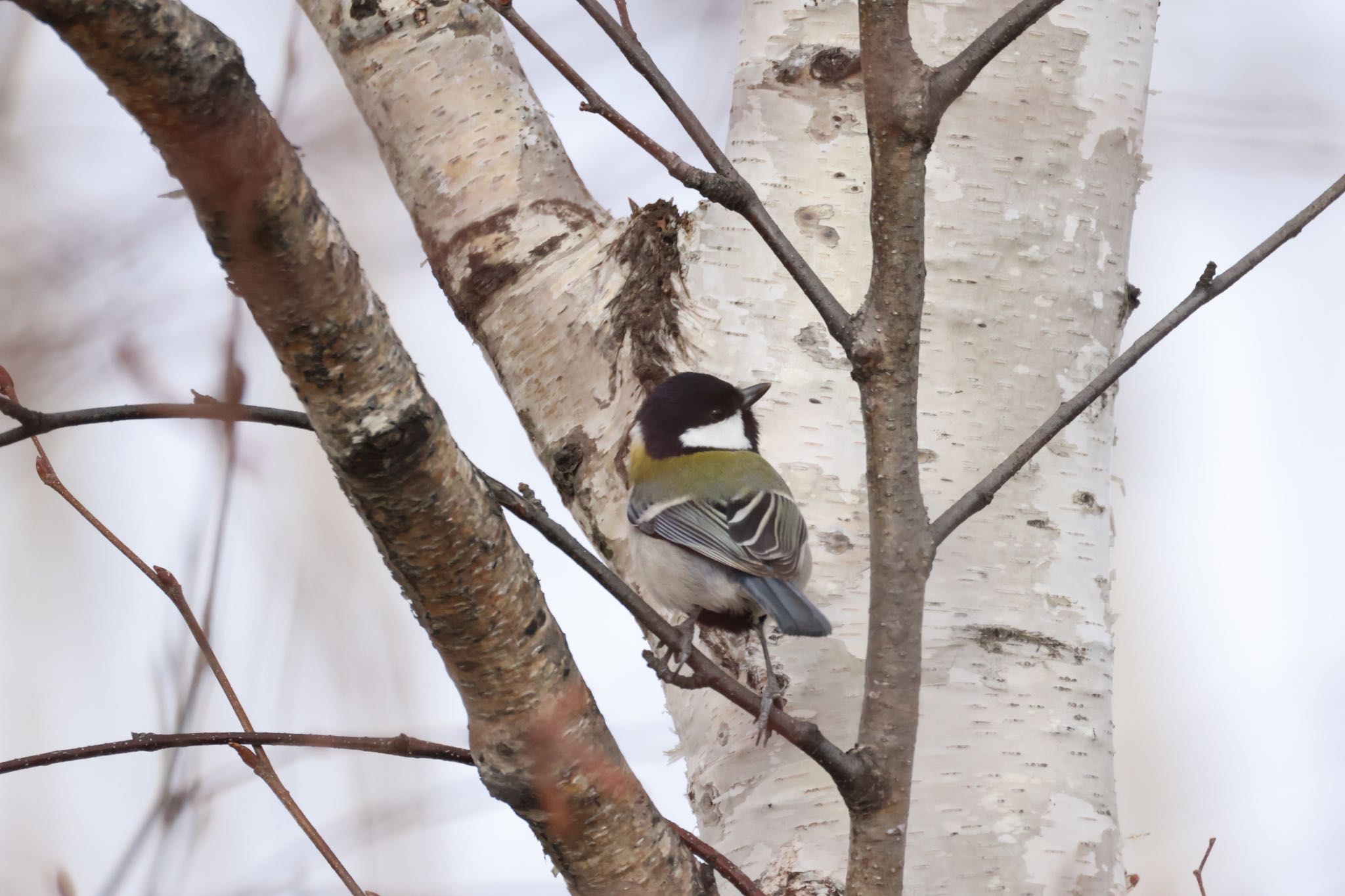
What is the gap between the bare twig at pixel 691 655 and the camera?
1.12m

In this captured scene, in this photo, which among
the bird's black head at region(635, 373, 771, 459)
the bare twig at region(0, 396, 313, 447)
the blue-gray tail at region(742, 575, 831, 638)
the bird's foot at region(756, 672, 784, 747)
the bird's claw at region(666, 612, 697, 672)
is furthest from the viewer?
the bird's black head at region(635, 373, 771, 459)

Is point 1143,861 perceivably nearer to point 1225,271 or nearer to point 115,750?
point 1225,271

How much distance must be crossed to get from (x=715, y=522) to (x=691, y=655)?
0.90 m

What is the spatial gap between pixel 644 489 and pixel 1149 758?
2.58 m

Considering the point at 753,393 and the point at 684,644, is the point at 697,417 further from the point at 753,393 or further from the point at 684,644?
the point at 684,644

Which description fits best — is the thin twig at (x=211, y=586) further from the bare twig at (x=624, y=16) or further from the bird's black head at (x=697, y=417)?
the bird's black head at (x=697, y=417)

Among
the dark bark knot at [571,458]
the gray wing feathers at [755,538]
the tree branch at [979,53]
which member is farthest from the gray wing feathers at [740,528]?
the tree branch at [979,53]

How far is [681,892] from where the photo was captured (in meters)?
1.17

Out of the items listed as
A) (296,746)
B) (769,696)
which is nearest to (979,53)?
(769,696)

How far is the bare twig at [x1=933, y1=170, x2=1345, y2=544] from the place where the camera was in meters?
1.28

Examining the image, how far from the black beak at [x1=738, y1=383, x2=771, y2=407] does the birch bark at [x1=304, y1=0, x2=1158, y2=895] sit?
14mm

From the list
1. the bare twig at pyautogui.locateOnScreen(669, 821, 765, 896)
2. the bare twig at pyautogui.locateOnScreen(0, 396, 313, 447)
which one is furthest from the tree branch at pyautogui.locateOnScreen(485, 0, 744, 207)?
A: the bare twig at pyautogui.locateOnScreen(669, 821, 765, 896)

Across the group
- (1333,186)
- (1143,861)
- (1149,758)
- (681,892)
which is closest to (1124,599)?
(1149,758)

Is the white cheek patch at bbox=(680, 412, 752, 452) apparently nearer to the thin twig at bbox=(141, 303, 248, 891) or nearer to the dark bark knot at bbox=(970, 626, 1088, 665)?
the dark bark knot at bbox=(970, 626, 1088, 665)
